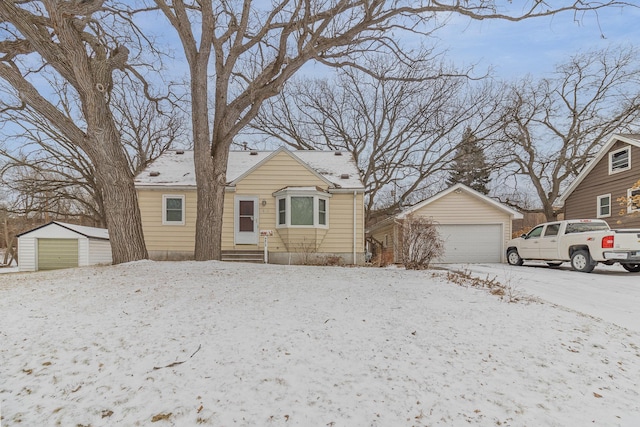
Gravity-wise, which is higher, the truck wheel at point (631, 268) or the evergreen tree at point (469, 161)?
the evergreen tree at point (469, 161)

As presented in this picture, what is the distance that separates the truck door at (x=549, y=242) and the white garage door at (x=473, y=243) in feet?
Result: 11.9

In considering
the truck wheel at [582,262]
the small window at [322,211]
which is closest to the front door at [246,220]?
the small window at [322,211]

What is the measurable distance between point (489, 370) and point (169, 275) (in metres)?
5.18

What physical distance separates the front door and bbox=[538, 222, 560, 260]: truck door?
1003cm

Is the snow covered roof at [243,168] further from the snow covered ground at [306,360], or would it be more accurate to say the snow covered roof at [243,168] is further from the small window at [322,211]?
the snow covered ground at [306,360]

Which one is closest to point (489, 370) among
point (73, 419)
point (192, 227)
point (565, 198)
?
point (73, 419)

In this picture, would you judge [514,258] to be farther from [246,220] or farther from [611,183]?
[246,220]

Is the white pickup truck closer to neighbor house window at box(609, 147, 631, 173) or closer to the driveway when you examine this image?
the driveway

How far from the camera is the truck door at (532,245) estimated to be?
38.3 ft

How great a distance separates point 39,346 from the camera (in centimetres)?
315

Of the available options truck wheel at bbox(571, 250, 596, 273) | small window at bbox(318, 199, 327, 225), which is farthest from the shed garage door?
truck wheel at bbox(571, 250, 596, 273)

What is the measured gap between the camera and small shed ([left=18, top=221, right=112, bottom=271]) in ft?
54.1

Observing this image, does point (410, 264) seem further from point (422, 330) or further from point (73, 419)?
point (73, 419)

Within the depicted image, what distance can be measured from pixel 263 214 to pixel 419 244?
6628mm
